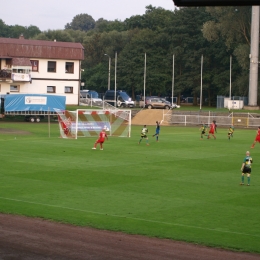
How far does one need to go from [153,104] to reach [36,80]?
17963 millimetres

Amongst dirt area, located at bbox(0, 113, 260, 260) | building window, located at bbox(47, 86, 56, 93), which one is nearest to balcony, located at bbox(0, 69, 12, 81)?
building window, located at bbox(47, 86, 56, 93)

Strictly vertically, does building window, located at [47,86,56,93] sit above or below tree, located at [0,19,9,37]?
below

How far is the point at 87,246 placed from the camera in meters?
15.0

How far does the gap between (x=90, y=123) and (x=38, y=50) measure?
111 feet

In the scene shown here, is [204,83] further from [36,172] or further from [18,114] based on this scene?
[36,172]

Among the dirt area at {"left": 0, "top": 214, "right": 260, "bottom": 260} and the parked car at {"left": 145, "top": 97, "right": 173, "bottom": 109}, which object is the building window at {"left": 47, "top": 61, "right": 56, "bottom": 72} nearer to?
the parked car at {"left": 145, "top": 97, "right": 173, "bottom": 109}

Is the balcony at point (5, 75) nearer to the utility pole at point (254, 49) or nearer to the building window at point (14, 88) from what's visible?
the building window at point (14, 88)

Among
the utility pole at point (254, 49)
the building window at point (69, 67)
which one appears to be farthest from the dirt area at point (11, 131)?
the utility pole at point (254, 49)

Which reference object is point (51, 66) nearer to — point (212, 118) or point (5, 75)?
point (5, 75)

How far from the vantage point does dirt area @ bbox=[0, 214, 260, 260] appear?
46.0 ft

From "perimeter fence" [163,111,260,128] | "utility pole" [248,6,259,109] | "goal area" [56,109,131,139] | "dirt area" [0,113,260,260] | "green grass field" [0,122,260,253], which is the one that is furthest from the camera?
"utility pole" [248,6,259,109]

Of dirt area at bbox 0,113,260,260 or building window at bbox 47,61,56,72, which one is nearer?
dirt area at bbox 0,113,260,260

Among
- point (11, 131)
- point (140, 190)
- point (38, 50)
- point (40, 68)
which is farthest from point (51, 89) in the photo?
point (140, 190)

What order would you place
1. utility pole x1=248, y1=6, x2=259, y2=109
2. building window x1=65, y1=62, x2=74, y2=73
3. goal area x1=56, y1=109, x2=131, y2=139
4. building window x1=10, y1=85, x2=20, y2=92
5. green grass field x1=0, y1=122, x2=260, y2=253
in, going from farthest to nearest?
building window x1=65, y1=62, x2=74, y2=73 < building window x1=10, y1=85, x2=20, y2=92 < utility pole x1=248, y1=6, x2=259, y2=109 < goal area x1=56, y1=109, x2=131, y2=139 < green grass field x1=0, y1=122, x2=260, y2=253
